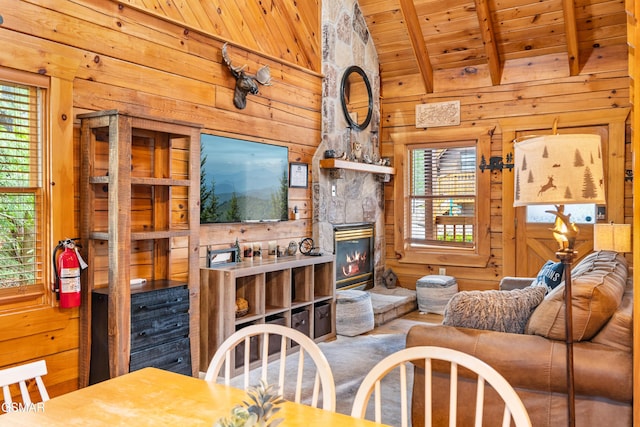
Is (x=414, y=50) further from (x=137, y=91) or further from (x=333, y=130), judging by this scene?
(x=137, y=91)

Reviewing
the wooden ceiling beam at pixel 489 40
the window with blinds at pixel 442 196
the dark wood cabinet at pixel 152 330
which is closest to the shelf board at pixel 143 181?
the dark wood cabinet at pixel 152 330

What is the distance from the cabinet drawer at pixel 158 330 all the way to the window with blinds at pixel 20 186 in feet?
2.08

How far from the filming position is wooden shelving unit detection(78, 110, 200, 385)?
3025 millimetres

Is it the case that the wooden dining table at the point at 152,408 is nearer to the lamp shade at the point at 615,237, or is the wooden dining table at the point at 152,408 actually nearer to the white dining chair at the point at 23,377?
the white dining chair at the point at 23,377

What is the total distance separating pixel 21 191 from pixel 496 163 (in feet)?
16.5

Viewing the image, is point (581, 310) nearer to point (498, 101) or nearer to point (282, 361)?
point (282, 361)

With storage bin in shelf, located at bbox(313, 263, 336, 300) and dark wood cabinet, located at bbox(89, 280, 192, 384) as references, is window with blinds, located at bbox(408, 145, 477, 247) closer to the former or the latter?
storage bin in shelf, located at bbox(313, 263, 336, 300)

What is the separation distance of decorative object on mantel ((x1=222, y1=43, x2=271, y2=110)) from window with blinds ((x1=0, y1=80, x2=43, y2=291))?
167cm

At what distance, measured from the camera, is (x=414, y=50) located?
244 inches

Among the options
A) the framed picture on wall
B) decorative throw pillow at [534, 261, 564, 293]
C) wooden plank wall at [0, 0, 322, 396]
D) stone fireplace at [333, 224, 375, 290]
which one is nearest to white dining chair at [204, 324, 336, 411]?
wooden plank wall at [0, 0, 322, 396]

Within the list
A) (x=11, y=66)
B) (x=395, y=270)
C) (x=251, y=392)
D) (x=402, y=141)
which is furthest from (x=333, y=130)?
(x=251, y=392)

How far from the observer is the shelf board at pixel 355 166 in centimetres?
536

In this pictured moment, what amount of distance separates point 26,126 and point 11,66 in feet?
1.10

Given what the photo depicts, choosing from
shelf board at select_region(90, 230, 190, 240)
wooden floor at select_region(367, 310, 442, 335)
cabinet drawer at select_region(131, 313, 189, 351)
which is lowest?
wooden floor at select_region(367, 310, 442, 335)
